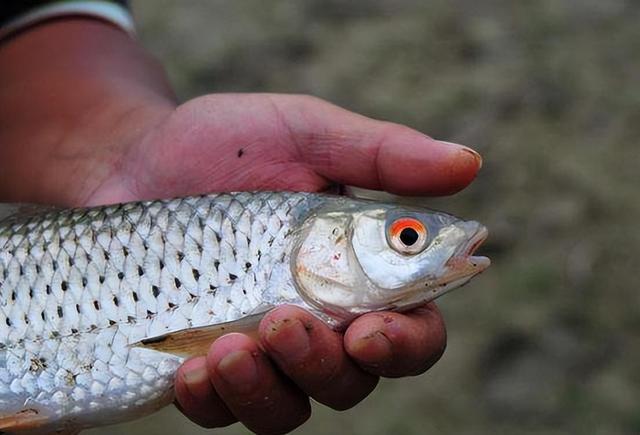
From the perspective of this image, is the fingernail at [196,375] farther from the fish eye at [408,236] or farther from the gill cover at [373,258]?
the fish eye at [408,236]

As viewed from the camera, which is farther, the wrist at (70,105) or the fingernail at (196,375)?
the wrist at (70,105)

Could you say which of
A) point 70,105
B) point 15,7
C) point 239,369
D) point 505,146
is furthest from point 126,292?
point 505,146

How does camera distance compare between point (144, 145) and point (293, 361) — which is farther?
point (144, 145)

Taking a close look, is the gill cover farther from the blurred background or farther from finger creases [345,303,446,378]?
the blurred background

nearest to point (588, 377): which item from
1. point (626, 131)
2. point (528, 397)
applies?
point (528, 397)

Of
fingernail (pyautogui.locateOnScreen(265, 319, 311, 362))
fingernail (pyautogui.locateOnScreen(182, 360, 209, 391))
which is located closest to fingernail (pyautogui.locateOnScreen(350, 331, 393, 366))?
fingernail (pyautogui.locateOnScreen(265, 319, 311, 362))

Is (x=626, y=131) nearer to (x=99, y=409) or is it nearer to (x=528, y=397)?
(x=528, y=397)

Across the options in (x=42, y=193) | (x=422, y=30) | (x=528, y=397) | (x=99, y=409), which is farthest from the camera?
(x=422, y=30)

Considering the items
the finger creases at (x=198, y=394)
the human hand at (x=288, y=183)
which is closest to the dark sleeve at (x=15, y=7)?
the human hand at (x=288, y=183)
